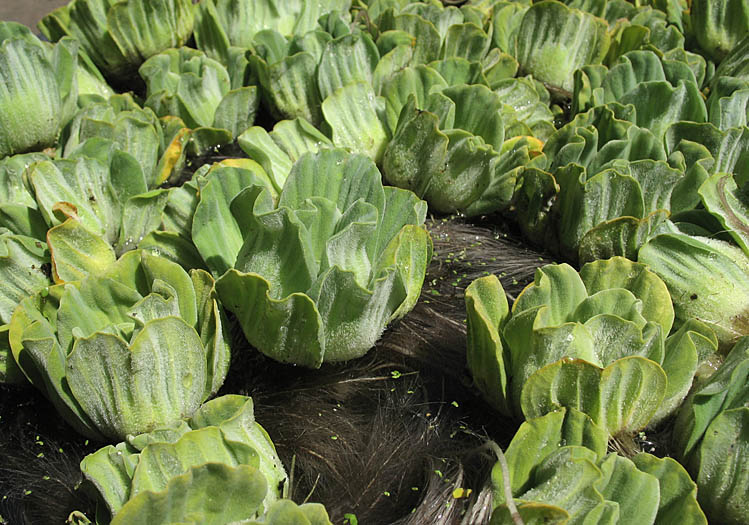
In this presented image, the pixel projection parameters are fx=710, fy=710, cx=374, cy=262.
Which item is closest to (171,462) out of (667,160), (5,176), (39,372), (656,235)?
(39,372)

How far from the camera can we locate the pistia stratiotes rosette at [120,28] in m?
2.34

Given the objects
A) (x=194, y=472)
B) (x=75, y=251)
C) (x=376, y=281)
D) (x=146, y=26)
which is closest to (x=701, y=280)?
(x=376, y=281)

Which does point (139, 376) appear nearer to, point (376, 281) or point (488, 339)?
point (376, 281)

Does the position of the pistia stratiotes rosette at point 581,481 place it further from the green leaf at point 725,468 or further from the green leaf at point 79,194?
the green leaf at point 79,194

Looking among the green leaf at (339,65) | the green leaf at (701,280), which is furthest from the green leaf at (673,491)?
the green leaf at (339,65)

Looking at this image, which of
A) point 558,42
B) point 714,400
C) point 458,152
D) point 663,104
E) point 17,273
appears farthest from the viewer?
point 558,42

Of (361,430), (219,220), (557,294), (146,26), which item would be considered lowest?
(361,430)

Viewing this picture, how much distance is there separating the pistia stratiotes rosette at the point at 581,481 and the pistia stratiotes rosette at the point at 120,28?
6.13 ft

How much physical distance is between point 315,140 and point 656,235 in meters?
0.93

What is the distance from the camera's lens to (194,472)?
106cm

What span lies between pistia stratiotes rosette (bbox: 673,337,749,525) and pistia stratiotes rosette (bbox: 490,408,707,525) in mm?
104

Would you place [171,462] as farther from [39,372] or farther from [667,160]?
[667,160]

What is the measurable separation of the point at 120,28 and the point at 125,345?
1.48 meters

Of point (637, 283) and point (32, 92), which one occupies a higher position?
point (32, 92)
